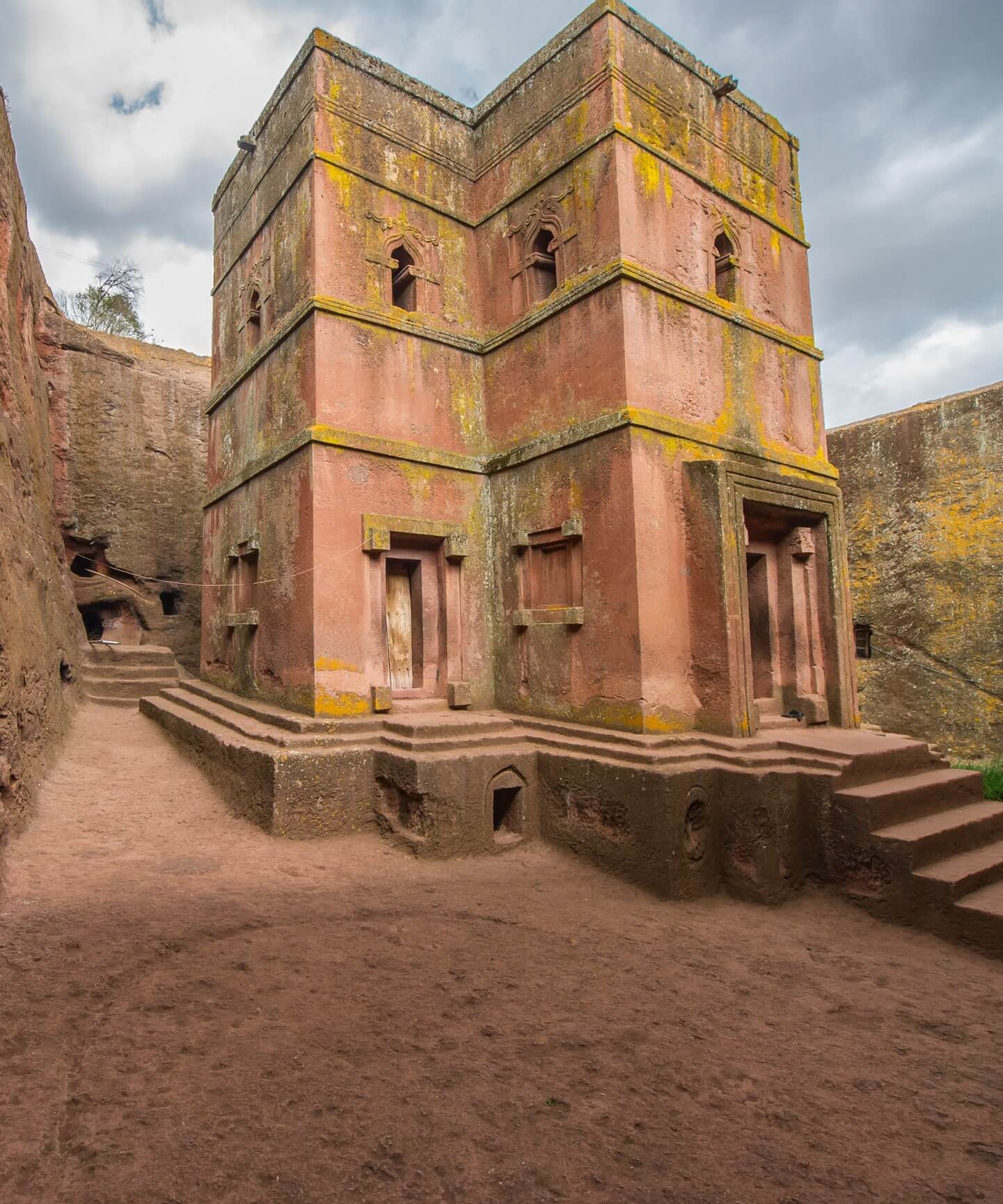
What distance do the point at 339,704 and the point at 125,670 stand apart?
5.35 m

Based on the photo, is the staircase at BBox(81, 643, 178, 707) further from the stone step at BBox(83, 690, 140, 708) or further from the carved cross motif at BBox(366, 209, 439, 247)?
the carved cross motif at BBox(366, 209, 439, 247)

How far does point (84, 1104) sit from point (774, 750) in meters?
5.10

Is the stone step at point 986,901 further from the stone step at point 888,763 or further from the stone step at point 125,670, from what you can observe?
the stone step at point 125,670

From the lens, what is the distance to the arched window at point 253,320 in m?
9.16

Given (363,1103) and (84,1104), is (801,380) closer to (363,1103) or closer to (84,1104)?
(363,1103)

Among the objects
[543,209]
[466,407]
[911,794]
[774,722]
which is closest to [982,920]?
[911,794]

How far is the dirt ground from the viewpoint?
8.26 ft

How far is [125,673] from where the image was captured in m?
10.4

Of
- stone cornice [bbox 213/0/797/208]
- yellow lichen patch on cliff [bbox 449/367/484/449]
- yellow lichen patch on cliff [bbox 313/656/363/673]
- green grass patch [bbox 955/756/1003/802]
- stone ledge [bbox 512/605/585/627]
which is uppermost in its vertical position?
stone cornice [bbox 213/0/797/208]

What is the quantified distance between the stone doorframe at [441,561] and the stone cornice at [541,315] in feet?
7.15

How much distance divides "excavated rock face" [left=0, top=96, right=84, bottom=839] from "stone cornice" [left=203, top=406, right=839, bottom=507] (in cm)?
242

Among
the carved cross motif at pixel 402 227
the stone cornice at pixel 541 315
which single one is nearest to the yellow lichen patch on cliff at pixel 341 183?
the carved cross motif at pixel 402 227

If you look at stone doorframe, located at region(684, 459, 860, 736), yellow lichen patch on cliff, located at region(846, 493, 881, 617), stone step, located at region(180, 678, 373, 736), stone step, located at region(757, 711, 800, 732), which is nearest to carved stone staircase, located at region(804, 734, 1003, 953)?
stone step, located at region(757, 711, 800, 732)

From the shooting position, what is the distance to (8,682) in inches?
203
